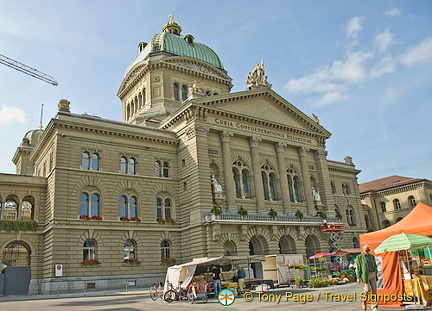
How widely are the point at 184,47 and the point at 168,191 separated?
2716 centimetres

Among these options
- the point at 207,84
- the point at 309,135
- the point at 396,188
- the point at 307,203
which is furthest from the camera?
the point at 396,188

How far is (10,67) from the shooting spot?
200 ft

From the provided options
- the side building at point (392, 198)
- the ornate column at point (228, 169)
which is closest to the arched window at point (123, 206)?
the ornate column at point (228, 169)

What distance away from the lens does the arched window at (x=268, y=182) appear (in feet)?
150

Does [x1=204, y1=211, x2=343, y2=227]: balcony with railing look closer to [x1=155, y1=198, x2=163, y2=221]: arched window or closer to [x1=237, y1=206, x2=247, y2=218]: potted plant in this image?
[x1=237, y1=206, x2=247, y2=218]: potted plant

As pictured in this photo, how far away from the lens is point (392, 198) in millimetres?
72250

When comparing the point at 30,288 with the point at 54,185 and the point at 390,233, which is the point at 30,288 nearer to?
the point at 54,185

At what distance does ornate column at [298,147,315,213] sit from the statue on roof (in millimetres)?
9446

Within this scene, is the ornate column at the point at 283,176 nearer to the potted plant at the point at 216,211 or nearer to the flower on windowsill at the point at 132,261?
the potted plant at the point at 216,211

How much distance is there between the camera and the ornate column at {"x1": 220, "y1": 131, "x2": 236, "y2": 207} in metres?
41.0

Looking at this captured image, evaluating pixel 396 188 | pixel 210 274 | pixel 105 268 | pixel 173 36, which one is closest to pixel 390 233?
pixel 210 274

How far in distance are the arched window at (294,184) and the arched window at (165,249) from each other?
643 inches

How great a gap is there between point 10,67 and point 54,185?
34541 mm

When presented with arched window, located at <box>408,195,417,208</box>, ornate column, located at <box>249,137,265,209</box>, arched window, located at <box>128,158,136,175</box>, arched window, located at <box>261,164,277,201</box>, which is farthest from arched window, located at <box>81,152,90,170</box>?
arched window, located at <box>408,195,417,208</box>
